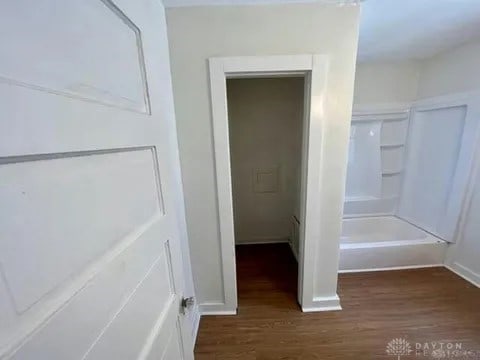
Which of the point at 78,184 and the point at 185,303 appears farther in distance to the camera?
the point at 185,303

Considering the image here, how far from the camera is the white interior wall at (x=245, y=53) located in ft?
4.30

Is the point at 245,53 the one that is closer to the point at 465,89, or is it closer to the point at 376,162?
the point at 465,89

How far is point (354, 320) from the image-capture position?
169 cm

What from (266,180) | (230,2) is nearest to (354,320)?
(266,180)

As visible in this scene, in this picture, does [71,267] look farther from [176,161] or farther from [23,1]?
[176,161]

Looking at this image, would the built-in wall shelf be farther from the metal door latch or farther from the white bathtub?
the metal door latch

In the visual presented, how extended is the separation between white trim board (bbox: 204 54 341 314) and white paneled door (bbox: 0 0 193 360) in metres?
0.75

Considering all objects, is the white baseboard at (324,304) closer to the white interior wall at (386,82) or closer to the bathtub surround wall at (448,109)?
the bathtub surround wall at (448,109)

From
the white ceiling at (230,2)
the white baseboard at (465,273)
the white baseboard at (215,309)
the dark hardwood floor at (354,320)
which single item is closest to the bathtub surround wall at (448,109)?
the white baseboard at (465,273)

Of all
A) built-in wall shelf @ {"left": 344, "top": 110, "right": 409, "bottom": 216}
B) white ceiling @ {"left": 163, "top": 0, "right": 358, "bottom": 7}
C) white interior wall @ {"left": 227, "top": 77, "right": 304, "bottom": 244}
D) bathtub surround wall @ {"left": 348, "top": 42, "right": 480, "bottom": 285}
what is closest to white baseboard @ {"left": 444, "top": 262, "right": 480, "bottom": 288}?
bathtub surround wall @ {"left": 348, "top": 42, "right": 480, "bottom": 285}

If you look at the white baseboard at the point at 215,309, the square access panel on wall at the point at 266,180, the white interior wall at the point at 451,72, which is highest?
the white interior wall at the point at 451,72
